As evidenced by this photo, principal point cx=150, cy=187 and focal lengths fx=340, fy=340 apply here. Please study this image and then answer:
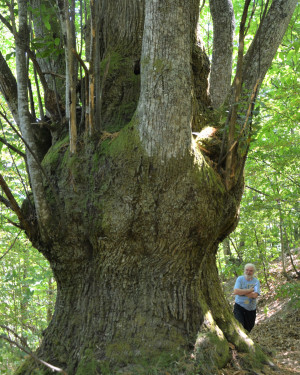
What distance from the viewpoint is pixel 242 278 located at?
5668 mm

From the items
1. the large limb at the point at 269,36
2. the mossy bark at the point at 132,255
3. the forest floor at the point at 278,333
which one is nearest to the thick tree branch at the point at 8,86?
the mossy bark at the point at 132,255

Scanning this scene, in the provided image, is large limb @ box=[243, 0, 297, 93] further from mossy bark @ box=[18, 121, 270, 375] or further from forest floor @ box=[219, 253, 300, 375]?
forest floor @ box=[219, 253, 300, 375]

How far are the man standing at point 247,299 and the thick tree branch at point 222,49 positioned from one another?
289 centimetres

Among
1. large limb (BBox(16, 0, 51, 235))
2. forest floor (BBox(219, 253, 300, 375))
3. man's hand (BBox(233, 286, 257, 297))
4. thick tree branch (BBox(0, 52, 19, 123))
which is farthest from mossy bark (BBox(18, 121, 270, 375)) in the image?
man's hand (BBox(233, 286, 257, 297))

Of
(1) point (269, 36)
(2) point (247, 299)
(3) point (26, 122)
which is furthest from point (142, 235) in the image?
(2) point (247, 299)

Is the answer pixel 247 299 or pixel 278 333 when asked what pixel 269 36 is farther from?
pixel 278 333

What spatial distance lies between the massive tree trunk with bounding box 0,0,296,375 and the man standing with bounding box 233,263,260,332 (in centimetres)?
163

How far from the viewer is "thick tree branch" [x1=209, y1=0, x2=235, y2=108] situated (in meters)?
5.24

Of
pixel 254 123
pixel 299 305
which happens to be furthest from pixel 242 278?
pixel 254 123

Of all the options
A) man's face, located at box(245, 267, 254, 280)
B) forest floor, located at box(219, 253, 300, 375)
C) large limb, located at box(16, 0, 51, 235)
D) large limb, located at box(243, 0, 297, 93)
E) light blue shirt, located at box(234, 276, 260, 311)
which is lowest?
forest floor, located at box(219, 253, 300, 375)

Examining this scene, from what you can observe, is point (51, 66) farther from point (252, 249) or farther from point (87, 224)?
point (252, 249)

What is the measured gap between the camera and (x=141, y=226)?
336 cm

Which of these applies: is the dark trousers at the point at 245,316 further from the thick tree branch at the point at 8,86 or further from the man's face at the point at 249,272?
the thick tree branch at the point at 8,86

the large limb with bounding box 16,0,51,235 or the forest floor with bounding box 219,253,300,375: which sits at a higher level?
the large limb with bounding box 16,0,51,235
